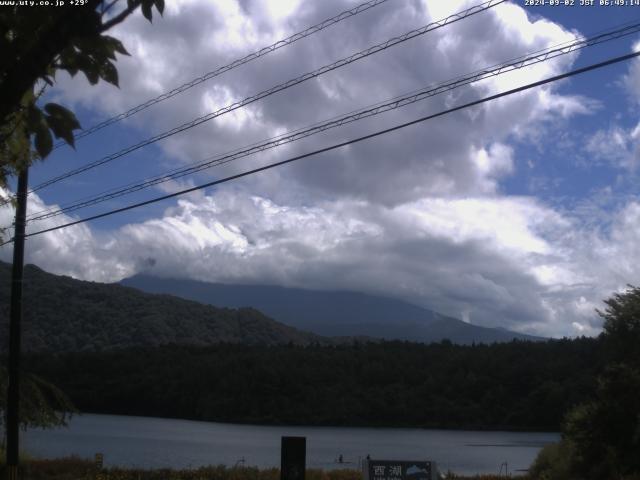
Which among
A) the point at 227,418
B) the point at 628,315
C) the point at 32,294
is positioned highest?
the point at 32,294

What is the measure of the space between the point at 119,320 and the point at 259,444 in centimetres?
9346

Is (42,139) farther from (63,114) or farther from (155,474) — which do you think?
(155,474)

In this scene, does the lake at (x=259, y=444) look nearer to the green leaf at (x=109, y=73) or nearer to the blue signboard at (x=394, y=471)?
the blue signboard at (x=394, y=471)

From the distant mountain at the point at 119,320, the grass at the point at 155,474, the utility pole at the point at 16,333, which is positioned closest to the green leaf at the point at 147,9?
the utility pole at the point at 16,333

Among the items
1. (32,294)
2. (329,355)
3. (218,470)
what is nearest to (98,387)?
(329,355)

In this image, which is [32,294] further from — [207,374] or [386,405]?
[386,405]

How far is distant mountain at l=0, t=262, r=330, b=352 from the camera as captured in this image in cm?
13612

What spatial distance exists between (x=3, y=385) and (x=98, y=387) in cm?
7631

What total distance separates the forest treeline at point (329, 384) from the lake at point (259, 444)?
234 centimetres

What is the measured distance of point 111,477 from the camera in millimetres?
21328

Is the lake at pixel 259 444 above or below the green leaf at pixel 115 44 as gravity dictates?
below

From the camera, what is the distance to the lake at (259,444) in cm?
5197

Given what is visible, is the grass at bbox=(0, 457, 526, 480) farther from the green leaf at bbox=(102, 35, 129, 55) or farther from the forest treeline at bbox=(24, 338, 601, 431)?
the forest treeline at bbox=(24, 338, 601, 431)

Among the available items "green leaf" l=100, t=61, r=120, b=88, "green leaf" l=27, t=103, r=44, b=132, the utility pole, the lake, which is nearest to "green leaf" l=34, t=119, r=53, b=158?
"green leaf" l=27, t=103, r=44, b=132
